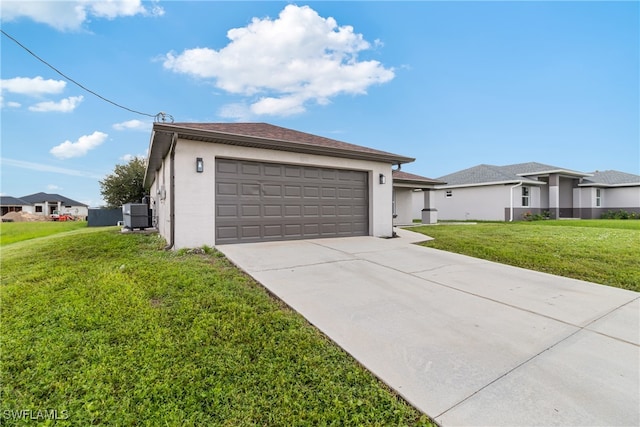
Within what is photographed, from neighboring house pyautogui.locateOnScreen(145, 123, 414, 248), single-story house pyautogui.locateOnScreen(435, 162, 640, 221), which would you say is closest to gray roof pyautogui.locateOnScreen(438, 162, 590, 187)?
single-story house pyautogui.locateOnScreen(435, 162, 640, 221)

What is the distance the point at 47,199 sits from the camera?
48.8 meters

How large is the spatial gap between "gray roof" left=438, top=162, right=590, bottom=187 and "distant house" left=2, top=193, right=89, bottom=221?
55.2 m

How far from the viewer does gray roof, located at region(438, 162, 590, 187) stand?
62.6 ft

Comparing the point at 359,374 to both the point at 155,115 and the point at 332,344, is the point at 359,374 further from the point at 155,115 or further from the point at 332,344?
the point at 155,115

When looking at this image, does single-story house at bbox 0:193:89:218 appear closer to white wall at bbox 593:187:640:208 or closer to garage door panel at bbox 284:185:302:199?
garage door panel at bbox 284:185:302:199

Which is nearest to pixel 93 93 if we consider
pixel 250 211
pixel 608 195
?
pixel 250 211

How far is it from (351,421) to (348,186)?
7.57 metres

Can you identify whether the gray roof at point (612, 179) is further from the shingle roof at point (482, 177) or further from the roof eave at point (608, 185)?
the shingle roof at point (482, 177)

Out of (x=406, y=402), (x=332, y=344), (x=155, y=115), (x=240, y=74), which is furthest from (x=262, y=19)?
(x=406, y=402)

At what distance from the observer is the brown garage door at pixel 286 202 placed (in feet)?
23.4

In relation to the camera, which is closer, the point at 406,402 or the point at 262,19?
the point at 406,402

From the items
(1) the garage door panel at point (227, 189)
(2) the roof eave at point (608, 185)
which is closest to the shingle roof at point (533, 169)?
(2) the roof eave at point (608, 185)

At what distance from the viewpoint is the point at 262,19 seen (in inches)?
388

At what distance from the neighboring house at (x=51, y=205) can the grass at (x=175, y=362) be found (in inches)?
2188
